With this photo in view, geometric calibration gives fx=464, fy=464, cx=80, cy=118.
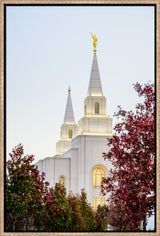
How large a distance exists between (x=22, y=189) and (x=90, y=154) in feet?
80.7

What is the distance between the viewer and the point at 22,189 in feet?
42.2

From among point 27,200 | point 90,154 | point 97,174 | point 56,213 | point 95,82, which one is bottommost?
point 56,213

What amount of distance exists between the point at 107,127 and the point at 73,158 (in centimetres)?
388

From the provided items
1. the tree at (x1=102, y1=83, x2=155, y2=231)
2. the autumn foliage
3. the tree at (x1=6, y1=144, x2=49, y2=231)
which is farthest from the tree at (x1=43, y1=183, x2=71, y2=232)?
the tree at (x1=102, y1=83, x2=155, y2=231)

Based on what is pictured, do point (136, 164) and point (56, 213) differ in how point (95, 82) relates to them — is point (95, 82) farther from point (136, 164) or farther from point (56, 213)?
point (136, 164)

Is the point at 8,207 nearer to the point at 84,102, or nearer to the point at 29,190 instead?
the point at 29,190

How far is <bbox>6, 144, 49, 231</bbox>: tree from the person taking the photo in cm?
1252

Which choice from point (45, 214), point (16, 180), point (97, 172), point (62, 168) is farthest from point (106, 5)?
point (62, 168)

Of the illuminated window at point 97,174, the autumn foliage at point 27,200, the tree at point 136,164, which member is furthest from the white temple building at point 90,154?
the tree at point 136,164

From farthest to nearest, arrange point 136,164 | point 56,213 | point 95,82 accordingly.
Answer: point 95,82, point 56,213, point 136,164

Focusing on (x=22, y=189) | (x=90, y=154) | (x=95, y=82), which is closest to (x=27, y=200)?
(x=22, y=189)

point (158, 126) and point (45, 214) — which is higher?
point (158, 126)

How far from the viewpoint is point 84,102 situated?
129 feet

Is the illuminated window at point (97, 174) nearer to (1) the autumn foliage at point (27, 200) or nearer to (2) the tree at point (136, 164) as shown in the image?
(1) the autumn foliage at point (27, 200)
